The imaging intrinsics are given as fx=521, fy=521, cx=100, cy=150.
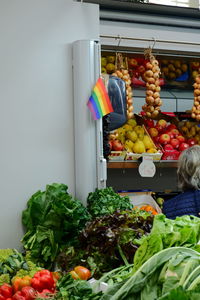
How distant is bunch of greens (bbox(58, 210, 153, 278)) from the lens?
3.04 m

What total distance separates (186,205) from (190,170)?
324mm

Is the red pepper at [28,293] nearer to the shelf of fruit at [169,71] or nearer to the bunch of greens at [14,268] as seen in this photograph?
the bunch of greens at [14,268]

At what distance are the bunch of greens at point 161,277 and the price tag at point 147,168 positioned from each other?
282 centimetres

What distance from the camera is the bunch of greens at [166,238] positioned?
221 cm

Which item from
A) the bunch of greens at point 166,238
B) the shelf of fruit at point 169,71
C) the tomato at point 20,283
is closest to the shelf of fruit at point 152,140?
the shelf of fruit at point 169,71

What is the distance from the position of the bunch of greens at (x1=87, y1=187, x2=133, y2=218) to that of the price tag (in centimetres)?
90

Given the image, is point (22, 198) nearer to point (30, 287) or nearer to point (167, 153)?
point (30, 287)

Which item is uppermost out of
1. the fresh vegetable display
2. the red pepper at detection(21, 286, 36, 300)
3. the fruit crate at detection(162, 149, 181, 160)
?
the fruit crate at detection(162, 149, 181, 160)

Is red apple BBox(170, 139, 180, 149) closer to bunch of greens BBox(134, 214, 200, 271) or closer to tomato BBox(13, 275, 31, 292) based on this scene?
tomato BBox(13, 275, 31, 292)

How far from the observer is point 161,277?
198 cm

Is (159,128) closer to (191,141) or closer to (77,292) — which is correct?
(191,141)

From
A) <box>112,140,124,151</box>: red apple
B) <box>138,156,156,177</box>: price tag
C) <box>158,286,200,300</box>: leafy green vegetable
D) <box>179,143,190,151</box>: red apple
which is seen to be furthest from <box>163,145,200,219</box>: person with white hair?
<box>158,286,200,300</box>: leafy green vegetable

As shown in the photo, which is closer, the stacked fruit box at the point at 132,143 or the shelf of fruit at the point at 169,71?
the stacked fruit box at the point at 132,143

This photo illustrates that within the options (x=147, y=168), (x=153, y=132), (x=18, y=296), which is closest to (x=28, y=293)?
(x=18, y=296)
